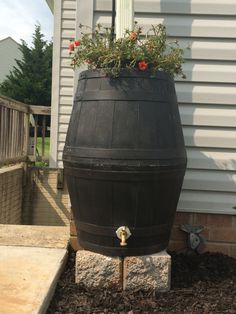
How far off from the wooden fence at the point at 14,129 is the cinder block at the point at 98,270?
11.2ft

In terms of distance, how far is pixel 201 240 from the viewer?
3391 mm

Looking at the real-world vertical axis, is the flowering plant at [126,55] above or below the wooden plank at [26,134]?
above

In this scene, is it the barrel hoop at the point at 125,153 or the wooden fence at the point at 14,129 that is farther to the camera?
the wooden fence at the point at 14,129

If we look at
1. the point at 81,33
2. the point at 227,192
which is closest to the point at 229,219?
the point at 227,192

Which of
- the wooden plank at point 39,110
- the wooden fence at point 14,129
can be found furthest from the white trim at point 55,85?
the wooden fence at point 14,129

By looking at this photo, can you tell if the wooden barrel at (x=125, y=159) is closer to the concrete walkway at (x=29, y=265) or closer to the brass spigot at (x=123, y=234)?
the brass spigot at (x=123, y=234)

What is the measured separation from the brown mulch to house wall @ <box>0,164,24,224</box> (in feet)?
9.77

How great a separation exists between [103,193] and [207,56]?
1.42 m

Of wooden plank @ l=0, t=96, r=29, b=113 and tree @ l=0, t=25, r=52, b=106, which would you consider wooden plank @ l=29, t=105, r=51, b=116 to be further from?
tree @ l=0, t=25, r=52, b=106

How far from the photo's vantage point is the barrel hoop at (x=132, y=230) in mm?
2816

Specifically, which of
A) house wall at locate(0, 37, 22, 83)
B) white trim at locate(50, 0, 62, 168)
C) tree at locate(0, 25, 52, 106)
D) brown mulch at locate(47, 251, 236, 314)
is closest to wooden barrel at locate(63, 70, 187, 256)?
brown mulch at locate(47, 251, 236, 314)

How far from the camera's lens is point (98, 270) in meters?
2.95

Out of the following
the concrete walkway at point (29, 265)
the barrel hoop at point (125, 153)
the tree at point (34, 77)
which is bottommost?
the concrete walkway at point (29, 265)

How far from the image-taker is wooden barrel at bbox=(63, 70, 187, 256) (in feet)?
8.89
